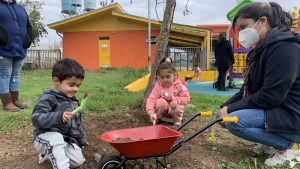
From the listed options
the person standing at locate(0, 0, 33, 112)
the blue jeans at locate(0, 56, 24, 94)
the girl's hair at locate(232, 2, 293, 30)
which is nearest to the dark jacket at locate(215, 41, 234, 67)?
the person standing at locate(0, 0, 33, 112)

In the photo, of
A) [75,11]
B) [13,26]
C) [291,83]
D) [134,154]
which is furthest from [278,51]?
[75,11]

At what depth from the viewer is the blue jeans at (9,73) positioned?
546 cm

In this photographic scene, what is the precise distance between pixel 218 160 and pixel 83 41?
21.2 meters

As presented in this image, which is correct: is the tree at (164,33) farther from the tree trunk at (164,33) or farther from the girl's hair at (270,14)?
the girl's hair at (270,14)

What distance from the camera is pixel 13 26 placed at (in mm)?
5488

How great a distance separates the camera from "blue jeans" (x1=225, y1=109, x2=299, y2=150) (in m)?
3.29

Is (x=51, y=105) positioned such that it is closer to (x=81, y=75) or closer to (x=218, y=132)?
(x=81, y=75)

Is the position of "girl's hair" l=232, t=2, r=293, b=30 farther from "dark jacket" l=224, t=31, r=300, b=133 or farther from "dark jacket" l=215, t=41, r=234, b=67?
"dark jacket" l=215, t=41, r=234, b=67

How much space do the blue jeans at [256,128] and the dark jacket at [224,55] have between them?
7307 millimetres

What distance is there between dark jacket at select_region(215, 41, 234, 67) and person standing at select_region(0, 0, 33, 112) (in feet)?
20.3

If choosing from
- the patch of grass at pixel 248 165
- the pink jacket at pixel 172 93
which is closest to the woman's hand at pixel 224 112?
the patch of grass at pixel 248 165

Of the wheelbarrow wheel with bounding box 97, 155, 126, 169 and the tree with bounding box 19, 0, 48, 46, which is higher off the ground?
the tree with bounding box 19, 0, 48, 46

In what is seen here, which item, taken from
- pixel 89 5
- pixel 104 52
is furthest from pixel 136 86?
pixel 89 5

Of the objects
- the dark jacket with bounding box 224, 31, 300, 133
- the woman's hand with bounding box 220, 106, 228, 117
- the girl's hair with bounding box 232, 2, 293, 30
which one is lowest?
the woman's hand with bounding box 220, 106, 228, 117
